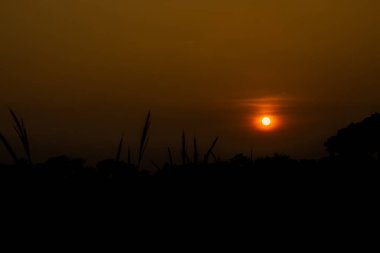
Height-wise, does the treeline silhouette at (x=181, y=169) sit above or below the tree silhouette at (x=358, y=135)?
below

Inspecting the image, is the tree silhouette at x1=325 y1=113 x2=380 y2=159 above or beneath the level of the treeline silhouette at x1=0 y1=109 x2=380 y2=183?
above

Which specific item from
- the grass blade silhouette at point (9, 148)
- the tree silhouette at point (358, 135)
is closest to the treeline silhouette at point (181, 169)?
the grass blade silhouette at point (9, 148)

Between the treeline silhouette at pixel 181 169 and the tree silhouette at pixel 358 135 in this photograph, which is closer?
the treeline silhouette at pixel 181 169

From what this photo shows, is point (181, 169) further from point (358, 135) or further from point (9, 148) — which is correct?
point (358, 135)

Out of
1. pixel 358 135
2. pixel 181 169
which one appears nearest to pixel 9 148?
pixel 181 169

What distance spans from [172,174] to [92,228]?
0.80 m

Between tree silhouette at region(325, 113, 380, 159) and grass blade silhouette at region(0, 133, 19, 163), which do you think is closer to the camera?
grass blade silhouette at region(0, 133, 19, 163)

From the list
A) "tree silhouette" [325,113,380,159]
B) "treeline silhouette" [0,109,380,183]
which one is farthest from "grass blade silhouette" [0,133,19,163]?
"tree silhouette" [325,113,380,159]

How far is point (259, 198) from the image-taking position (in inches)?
156

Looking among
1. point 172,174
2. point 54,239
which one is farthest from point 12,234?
point 172,174

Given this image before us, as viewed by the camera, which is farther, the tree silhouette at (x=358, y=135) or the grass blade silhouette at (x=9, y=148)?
the tree silhouette at (x=358, y=135)

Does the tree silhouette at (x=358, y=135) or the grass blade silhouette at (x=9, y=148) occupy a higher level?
the tree silhouette at (x=358, y=135)

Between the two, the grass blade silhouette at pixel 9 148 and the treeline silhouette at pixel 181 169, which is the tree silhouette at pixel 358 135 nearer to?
the treeline silhouette at pixel 181 169

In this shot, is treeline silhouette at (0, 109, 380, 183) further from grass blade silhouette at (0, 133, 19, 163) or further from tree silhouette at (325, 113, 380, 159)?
tree silhouette at (325, 113, 380, 159)
